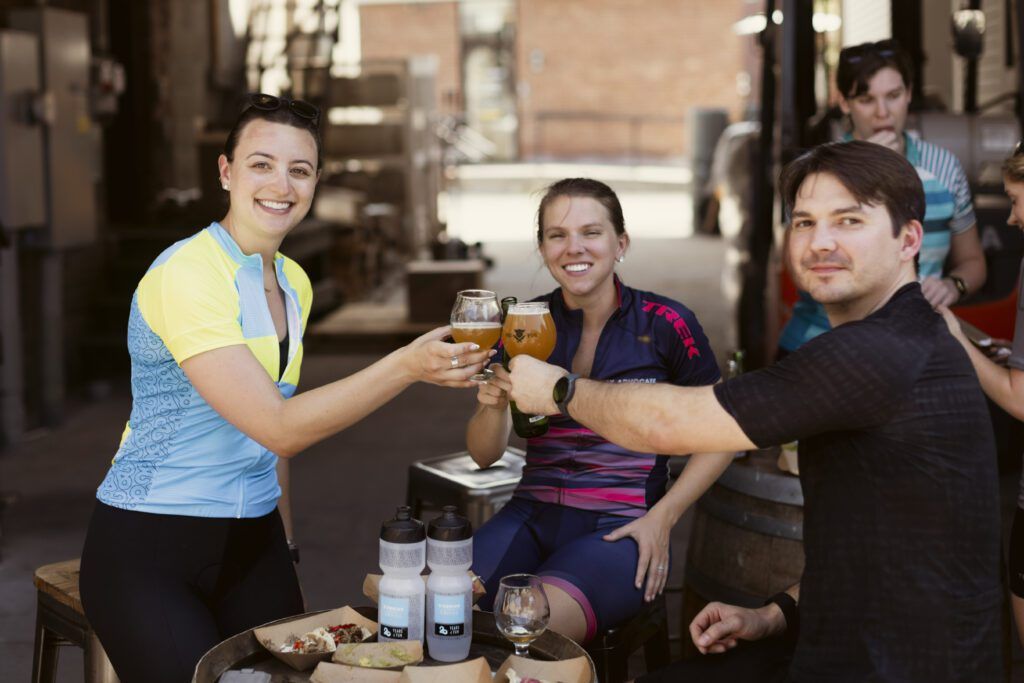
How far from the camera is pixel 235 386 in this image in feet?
7.93

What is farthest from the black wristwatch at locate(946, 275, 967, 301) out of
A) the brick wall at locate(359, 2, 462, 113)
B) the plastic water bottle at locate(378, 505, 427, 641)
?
the brick wall at locate(359, 2, 462, 113)

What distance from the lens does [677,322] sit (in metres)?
3.05

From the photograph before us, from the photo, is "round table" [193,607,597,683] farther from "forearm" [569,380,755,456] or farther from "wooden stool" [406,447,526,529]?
"wooden stool" [406,447,526,529]

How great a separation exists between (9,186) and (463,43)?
21.2 m

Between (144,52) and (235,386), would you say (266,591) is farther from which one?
(144,52)

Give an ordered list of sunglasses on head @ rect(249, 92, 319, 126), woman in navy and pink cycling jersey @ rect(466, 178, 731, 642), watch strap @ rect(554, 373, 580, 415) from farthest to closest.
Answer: woman in navy and pink cycling jersey @ rect(466, 178, 731, 642) < sunglasses on head @ rect(249, 92, 319, 126) < watch strap @ rect(554, 373, 580, 415)

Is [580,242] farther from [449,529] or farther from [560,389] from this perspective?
[449,529]

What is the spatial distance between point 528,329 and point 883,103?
1524mm

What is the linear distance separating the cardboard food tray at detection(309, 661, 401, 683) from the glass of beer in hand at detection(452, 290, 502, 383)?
674 mm

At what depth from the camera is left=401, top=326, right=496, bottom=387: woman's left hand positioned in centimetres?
244

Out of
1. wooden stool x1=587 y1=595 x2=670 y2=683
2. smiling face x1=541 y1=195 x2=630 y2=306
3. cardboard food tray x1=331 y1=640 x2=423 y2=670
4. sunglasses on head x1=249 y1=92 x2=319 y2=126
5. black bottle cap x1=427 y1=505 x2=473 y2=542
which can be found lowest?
wooden stool x1=587 y1=595 x2=670 y2=683

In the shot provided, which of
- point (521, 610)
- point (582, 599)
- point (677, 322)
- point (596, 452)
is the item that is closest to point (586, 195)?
point (677, 322)

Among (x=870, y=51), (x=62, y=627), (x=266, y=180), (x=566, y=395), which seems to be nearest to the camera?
(x=566, y=395)

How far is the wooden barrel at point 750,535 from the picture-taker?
3006 millimetres
